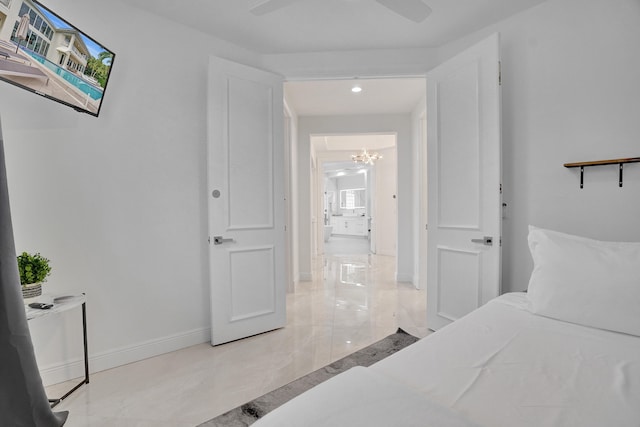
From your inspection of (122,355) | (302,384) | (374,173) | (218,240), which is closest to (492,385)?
(302,384)

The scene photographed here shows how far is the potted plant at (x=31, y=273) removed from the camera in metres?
1.57

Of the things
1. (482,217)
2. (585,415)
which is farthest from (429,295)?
(585,415)

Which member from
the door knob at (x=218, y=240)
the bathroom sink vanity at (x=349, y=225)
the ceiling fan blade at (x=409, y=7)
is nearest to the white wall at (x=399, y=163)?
the door knob at (x=218, y=240)

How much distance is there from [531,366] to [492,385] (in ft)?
0.68

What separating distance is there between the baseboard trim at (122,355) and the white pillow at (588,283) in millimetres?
2356

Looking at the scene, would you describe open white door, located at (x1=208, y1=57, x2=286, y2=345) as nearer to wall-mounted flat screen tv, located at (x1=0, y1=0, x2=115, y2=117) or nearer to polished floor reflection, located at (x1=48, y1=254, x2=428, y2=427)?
polished floor reflection, located at (x1=48, y1=254, x2=428, y2=427)

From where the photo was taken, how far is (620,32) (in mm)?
1818

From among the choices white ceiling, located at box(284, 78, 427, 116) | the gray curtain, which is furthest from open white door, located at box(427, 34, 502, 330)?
the gray curtain

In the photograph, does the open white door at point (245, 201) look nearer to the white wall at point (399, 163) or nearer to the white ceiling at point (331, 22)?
the white ceiling at point (331, 22)

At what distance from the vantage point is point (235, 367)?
206 centimetres

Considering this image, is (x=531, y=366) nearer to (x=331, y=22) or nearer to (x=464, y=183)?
(x=464, y=183)

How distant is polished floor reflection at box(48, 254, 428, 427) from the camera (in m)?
1.61

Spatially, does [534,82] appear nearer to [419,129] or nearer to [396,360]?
[419,129]

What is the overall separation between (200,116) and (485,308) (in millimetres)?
2439
